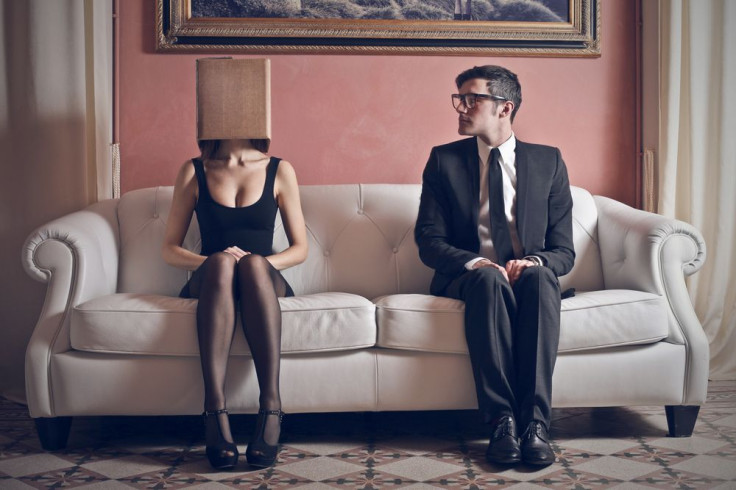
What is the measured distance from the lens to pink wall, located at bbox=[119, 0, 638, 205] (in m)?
3.13

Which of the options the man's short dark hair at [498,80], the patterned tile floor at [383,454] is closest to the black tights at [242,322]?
the patterned tile floor at [383,454]

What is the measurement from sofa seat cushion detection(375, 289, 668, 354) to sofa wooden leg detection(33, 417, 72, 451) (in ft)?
3.14

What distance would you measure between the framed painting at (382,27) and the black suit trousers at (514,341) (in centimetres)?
134

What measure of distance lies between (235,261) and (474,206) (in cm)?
81

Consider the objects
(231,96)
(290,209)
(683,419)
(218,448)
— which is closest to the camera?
(218,448)

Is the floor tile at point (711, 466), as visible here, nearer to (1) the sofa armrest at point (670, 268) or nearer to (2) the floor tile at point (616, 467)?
(2) the floor tile at point (616, 467)

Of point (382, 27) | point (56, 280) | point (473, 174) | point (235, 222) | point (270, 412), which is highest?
point (382, 27)

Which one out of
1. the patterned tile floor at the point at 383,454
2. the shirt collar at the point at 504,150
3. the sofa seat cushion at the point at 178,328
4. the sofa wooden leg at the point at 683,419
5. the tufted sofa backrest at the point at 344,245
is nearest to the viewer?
the patterned tile floor at the point at 383,454

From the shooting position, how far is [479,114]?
2549 mm

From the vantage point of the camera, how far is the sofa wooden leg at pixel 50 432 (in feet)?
7.22

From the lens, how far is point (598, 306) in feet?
7.35

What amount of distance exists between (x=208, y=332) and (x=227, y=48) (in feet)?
4.75

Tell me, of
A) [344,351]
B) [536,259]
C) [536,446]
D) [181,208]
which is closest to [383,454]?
[344,351]

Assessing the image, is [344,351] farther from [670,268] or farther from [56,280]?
[670,268]
